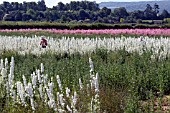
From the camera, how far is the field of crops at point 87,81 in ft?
22.5

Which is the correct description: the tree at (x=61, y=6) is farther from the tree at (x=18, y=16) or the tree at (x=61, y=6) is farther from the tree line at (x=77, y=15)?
the tree at (x=18, y=16)

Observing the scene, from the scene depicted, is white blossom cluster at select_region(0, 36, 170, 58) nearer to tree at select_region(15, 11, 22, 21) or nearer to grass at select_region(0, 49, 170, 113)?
grass at select_region(0, 49, 170, 113)

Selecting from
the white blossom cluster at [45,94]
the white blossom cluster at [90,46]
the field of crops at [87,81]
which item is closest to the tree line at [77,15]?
the white blossom cluster at [90,46]

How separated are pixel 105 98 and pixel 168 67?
304 cm

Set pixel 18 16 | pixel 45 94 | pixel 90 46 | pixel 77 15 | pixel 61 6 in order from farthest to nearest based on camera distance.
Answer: pixel 61 6
pixel 77 15
pixel 18 16
pixel 90 46
pixel 45 94

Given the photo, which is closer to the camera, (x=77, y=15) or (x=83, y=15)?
(x=83, y=15)

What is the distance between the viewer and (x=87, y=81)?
884 cm

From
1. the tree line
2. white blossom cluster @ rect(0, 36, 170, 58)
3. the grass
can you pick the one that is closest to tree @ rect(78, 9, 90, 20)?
the tree line

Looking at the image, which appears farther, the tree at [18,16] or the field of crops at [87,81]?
the tree at [18,16]

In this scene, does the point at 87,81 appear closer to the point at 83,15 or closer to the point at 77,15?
the point at 83,15

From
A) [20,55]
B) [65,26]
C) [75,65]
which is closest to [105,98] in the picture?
[75,65]

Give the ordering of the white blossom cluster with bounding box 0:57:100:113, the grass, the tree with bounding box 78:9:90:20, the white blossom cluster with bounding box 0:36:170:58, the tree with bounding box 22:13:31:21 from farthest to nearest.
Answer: the tree with bounding box 78:9:90:20
the tree with bounding box 22:13:31:21
the white blossom cluster with bounding box 0:36:170:58
the grass
the white blossom cluster with bounding box 0:57:100:113

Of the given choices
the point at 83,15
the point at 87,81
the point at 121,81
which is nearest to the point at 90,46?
the point at 121,81

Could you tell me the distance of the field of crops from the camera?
22.5 feet
